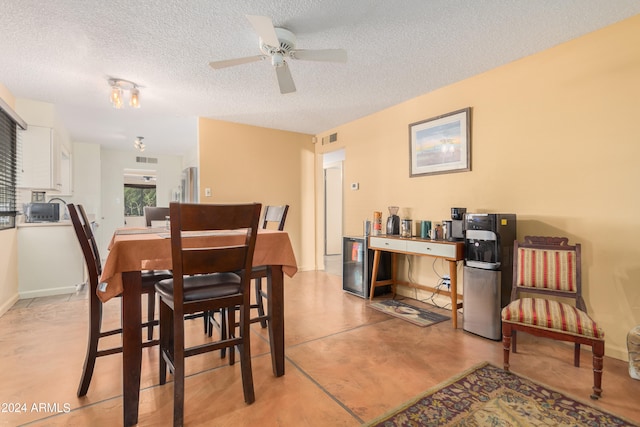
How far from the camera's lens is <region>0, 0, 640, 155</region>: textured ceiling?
200 centimetres

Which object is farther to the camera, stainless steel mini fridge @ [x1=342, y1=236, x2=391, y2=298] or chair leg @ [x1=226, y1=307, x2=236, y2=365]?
stainless steel mini fridge @ [x1=342, y1=236, x2=391, y2=298]

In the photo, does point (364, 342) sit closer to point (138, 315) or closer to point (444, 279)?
point (444, 279)

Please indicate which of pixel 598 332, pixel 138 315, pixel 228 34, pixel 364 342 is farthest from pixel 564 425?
pixel 228 34

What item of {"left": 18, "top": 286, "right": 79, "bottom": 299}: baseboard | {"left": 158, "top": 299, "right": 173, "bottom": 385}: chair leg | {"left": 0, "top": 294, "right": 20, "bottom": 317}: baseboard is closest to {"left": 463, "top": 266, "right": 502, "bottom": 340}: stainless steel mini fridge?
{"left": 158, "top": 299, "right": 173, "bottom": 385}: chair leg

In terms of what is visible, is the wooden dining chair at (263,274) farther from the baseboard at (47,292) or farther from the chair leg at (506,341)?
the baseboard at (47,292)

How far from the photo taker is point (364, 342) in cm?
238

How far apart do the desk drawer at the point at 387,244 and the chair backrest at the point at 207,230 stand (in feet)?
6.69

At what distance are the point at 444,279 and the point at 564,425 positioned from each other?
6.13 feet

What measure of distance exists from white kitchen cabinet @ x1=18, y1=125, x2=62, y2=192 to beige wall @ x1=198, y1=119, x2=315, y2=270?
1.79 meters

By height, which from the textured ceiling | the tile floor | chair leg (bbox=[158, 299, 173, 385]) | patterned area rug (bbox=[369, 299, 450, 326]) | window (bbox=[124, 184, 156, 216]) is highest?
the textured ceiling

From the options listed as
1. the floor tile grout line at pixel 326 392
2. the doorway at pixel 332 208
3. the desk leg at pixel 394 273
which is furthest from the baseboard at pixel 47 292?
the doorway at pixel 332 208

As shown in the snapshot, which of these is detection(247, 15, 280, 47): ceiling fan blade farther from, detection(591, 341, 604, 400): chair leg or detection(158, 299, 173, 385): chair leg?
detection(591, 341, 604, 400): chair leg

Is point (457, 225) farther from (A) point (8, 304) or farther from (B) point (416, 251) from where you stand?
(A) point (8, 304)

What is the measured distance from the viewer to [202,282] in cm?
171
